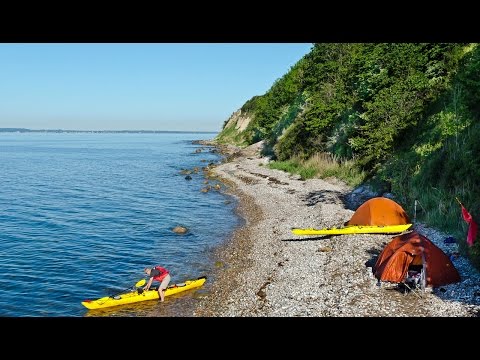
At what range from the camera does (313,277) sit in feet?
56.4

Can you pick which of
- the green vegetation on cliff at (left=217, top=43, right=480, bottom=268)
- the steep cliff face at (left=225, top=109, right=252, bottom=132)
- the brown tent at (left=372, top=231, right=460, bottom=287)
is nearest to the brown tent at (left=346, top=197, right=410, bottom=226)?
the green vegetation on cliff at (left=217, top=43, right=480, bottom=268)

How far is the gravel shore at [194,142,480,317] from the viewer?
13477 mm

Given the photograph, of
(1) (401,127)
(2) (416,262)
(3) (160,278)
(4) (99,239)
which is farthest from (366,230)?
(4) (99,239)

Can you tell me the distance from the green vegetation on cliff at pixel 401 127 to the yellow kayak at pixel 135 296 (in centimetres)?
1139

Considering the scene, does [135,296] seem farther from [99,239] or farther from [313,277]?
[99,239]

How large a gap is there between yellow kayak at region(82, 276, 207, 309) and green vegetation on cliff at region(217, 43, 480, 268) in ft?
37.4

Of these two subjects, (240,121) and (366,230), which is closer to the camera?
(366,230)

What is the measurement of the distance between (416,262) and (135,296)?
11.0 meters

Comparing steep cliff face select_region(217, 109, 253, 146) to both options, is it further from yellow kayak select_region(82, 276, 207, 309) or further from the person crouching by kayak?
the person crouching by kayak

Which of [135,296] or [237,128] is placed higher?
[237,128]

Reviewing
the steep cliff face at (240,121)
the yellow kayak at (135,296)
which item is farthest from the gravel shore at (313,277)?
the steep cliff face at (240,121)

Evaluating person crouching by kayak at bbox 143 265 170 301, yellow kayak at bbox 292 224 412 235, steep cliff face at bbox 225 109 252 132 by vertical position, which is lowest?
person crouching by kayak at bbox 143 265 170 301
